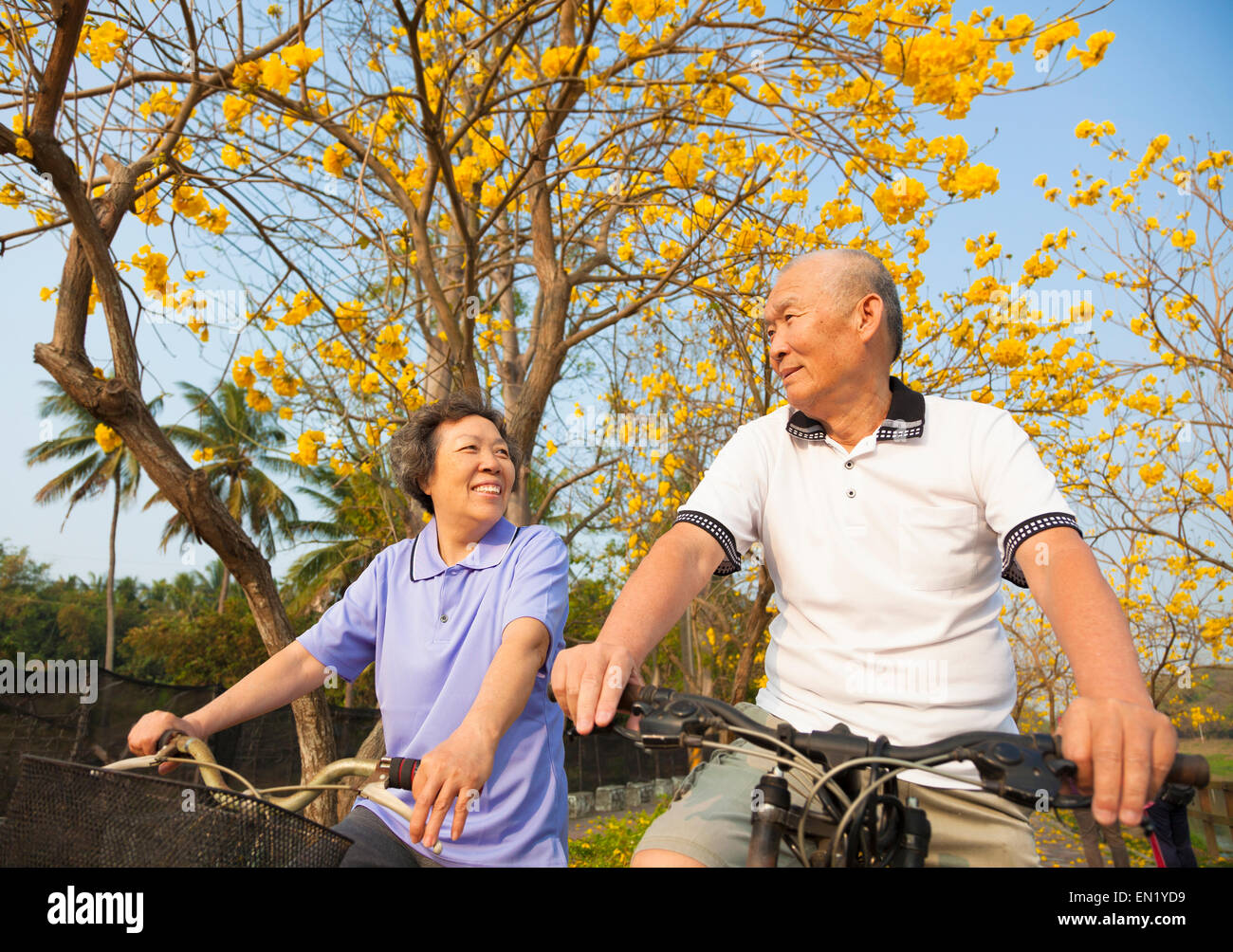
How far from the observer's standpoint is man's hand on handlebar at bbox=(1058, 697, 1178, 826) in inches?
44.4

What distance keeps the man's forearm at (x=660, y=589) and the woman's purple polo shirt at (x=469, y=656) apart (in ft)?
1.73

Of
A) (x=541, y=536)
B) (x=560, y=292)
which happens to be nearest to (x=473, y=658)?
(x=541, y=536)

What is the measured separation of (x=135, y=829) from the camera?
135 cm

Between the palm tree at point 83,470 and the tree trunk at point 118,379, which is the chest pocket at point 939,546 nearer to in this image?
the tree trunk at point 118,379

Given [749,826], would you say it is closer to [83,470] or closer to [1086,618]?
[1086,618]

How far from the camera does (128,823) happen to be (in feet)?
4.47

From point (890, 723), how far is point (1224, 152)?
6.87 metres

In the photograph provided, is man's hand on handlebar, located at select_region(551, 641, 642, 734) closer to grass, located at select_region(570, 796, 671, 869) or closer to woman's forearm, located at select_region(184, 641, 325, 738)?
woman's forearm, located at select_region(184, 641, 325, 738)

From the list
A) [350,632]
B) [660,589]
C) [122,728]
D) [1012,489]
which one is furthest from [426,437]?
[122,728]

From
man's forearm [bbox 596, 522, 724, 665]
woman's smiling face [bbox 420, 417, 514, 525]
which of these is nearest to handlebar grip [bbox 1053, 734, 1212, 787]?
man's forearm [bbox 596, 522, 724, 665]

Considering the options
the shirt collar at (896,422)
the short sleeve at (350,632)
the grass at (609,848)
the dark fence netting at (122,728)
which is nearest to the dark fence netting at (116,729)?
the dark fence netting at (122,728)

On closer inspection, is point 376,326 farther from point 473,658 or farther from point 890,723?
point 890,723

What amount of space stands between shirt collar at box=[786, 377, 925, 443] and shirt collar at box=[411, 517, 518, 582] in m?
0.89
